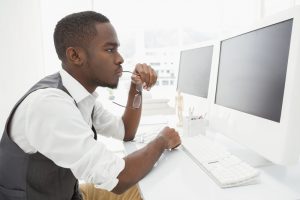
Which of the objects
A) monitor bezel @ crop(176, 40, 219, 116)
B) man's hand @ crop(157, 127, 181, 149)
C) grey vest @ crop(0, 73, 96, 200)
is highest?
monitor bezel @ crop(176, 40, 219, 116)

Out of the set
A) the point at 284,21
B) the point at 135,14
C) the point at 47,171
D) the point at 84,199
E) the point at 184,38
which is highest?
the point at 135,14

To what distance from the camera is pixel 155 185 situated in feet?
2.37

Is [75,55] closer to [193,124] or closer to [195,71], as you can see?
[193,124]

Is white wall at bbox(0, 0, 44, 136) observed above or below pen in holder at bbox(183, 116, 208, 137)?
above

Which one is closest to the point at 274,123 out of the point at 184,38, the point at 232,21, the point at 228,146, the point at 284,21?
the point at 284,21

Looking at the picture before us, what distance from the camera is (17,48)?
6.40 feet

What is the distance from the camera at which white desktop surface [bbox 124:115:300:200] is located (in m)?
0.66

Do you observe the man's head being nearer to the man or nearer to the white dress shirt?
the man

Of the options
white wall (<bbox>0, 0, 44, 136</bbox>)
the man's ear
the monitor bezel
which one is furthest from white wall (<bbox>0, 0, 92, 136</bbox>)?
the man's ear

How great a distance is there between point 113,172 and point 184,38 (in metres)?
2.18

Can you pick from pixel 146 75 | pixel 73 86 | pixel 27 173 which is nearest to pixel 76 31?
pixel 73 86

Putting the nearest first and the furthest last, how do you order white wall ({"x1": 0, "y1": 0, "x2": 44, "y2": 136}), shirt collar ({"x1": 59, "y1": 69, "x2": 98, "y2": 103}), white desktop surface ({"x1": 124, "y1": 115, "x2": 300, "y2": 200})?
white desktop surface ({"x1": 124, "y1": 115, "x2": 300, "y2": 200}) → shirt collar ({"x1": 59, "y1": 69, "x2": 98, "y2": 103}) → white wall ({"x1": 0, "y1": 0, "x2": 44, "y2": 136})

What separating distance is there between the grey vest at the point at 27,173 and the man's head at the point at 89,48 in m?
0.10

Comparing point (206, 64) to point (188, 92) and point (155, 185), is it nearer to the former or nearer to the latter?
point (188, 92)
